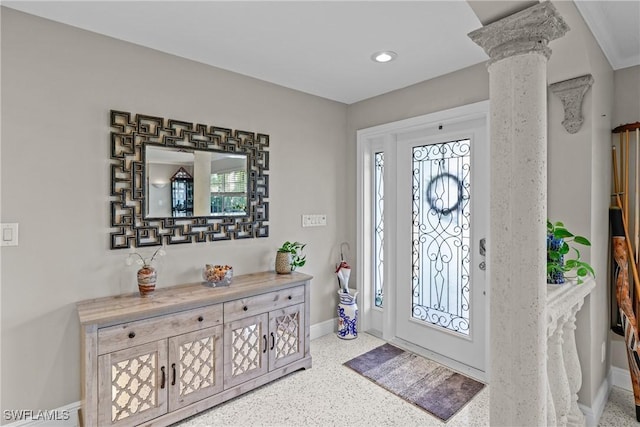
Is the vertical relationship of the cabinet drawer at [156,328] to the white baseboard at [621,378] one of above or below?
above

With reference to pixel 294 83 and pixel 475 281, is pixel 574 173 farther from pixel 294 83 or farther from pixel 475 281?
pixel 294 83

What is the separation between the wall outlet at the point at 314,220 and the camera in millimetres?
3311

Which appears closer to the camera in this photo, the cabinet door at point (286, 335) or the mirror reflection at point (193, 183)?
the mirror reflection at point (193, 183)

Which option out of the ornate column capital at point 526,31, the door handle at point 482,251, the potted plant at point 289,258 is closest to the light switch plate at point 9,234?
the potted plant at point 289,258

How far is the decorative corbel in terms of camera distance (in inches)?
79.3

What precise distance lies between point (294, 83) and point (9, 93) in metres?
1.97

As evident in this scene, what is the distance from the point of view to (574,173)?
2072mm

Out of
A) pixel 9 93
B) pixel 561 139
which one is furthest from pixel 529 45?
pixel 9 93

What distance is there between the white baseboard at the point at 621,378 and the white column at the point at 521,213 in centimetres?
200

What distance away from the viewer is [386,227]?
3.36 meters

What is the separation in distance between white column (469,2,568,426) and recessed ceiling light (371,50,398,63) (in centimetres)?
128

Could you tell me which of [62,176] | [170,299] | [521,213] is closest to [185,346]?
[170,299]

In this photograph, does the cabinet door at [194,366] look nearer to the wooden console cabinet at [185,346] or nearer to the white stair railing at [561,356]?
the wooden console cabinet at [185,346]

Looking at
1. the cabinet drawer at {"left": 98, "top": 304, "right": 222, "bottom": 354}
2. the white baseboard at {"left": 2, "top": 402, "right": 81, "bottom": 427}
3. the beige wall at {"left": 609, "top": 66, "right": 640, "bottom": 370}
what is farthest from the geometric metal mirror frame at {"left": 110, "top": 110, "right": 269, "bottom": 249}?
the beige wall at {"left": 609, "top": 66, "right": 640, "bottom": 370}
